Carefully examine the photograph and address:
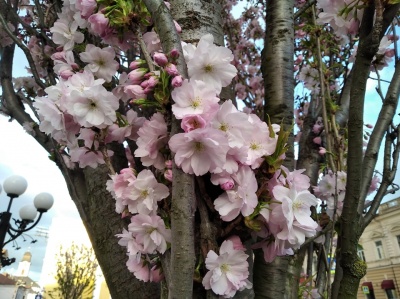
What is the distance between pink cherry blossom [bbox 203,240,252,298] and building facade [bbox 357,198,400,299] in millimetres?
22928

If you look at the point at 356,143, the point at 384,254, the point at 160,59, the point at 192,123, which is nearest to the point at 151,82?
the point at 160,59

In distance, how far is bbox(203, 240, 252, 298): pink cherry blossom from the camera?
758 millimetres

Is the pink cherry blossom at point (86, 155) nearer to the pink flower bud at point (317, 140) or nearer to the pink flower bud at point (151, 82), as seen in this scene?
the pink flower bud at point (151, 82)

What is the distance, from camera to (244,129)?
2.72ft

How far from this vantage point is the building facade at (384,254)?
2109 cm

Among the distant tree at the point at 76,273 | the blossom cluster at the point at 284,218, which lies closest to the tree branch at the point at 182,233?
the blossom cluster at the point at 284,218

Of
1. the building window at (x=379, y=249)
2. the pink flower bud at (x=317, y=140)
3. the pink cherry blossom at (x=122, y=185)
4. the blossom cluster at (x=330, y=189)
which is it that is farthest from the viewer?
the building window at (x=379, y=249)

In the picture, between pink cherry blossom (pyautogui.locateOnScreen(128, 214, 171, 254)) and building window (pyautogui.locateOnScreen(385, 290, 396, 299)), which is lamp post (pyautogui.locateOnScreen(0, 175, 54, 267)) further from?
building window (pyautogui.locateOnScreen(385, 290, 396, 299))

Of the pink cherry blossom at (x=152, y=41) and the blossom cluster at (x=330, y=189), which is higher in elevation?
the pink cherry blossom at (x=152, y=41)

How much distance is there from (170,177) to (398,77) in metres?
0.95

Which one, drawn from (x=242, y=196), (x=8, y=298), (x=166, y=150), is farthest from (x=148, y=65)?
(x=8, y=298)

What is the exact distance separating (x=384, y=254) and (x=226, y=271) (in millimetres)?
26046

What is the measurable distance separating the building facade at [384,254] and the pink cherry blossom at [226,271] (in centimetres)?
2293

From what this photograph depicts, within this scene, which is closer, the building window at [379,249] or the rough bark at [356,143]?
the rough bark at [356,143]
